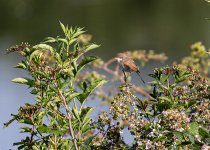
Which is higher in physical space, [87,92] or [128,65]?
[128,65]

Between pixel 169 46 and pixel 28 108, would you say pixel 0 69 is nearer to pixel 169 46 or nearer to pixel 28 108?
pixel 169 46

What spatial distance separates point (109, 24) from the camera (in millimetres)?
23531

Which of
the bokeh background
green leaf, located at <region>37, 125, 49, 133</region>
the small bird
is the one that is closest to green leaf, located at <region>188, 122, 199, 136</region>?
green leaf, located at <region>37, 125, 49, 133</region>

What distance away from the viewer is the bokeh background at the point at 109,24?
57.3ft

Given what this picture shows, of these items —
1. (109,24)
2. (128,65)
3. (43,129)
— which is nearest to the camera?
(43,129)

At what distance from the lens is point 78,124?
235 cm

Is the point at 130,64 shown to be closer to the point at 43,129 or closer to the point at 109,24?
the point at 43,129

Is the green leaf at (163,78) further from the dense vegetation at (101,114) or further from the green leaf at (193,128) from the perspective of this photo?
the green leaf at (193,128)

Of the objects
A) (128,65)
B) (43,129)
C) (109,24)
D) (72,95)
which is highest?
(109,24)

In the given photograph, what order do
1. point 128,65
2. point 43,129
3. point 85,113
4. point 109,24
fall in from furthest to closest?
point 109,24
point 128,65
point 85,113
point 43,129

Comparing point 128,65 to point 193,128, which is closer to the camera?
point 193,128

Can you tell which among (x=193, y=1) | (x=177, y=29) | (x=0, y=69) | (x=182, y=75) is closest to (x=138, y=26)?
(x=177, y=29)

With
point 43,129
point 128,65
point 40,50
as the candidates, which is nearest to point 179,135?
point 43,129

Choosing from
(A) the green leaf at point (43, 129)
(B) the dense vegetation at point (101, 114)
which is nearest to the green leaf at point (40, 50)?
(B) the dense vegetation at point (101, 114)
